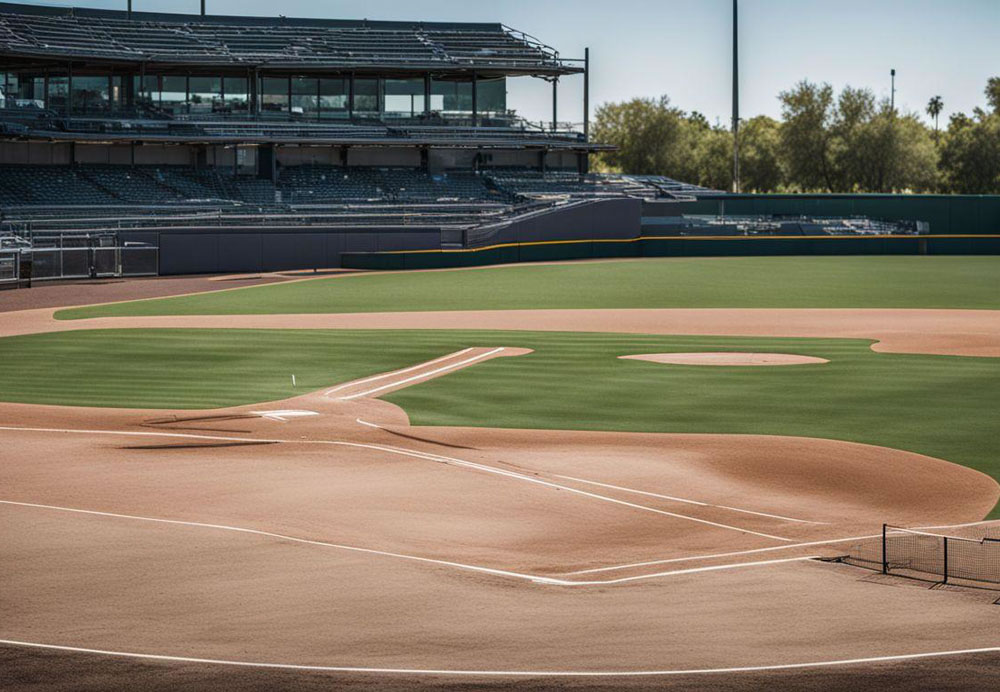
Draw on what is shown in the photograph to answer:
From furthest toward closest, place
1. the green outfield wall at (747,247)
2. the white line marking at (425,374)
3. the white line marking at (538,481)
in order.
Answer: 1. the green outfield wall at (747,247)
2. the white line marking at (425,374)
3. the white line marking at (538,481)

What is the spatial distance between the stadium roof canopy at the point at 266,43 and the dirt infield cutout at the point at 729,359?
1718 inches

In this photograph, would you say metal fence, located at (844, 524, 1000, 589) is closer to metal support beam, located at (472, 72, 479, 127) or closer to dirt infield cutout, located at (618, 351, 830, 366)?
dirt infield cutout, located at (618, 351, 830, 366)

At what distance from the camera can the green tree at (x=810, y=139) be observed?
100 metres

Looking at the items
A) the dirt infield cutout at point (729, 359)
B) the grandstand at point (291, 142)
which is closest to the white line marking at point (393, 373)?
the dirt infield cutout at point (729, 359)

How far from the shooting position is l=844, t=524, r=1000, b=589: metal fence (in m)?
9.62

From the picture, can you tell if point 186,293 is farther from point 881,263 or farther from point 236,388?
point 881,263

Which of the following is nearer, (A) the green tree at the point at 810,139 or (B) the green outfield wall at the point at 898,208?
(B) the green outfield wall at the point at 898,208

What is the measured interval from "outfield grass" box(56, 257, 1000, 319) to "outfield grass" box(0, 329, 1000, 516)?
839 cm

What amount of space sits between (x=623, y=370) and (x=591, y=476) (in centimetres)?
941

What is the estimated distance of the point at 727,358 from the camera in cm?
2491

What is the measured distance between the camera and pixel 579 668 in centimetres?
729

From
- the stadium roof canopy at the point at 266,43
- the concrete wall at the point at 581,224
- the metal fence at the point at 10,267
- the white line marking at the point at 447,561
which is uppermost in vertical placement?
the stadium roof canopy at the point at 266,43

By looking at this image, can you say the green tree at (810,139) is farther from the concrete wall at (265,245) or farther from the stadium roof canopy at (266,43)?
the concrete wall at (265,245)

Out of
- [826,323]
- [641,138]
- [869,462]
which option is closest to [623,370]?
[869,462]
